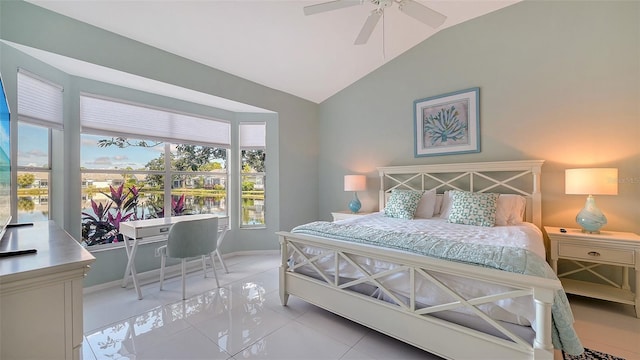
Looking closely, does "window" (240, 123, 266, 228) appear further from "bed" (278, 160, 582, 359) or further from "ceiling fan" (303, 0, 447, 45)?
"ceiling fan" (303, 0, 447, 45)

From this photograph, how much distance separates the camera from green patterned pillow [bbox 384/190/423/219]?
322 centimetres

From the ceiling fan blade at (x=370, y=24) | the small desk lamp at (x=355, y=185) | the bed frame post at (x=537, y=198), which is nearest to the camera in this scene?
the ceiling fan blade at (x=370, y=24)

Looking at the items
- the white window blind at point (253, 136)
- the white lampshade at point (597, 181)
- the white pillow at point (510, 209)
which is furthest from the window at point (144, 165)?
the white lampshade at point (597, 181)

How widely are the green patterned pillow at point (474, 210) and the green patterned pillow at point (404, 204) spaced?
0.44 metres

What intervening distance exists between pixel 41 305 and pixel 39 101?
255 centimetres

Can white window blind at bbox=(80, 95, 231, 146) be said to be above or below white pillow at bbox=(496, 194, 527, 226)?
above

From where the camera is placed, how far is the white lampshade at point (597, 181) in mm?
2357

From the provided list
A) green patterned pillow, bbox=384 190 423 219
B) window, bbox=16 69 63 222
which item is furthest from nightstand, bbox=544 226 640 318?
window, bbox=16 69 63 222

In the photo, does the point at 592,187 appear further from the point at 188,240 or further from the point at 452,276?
the point at 188,240

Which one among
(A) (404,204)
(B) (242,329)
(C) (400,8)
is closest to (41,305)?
(B) (242,329)

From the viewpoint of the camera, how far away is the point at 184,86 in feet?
10.4

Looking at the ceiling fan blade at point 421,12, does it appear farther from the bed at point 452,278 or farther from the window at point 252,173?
the window at point 252,173

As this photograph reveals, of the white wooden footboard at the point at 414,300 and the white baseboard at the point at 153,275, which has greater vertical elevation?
the white wooden footboard at the point at 414,300

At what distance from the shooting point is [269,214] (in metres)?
4.43
